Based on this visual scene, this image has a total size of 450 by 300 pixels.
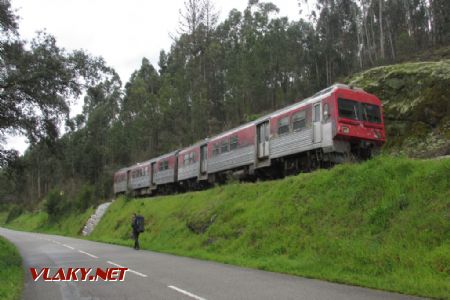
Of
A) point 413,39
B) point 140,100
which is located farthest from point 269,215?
point 140,100

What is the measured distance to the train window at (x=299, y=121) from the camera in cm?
1761

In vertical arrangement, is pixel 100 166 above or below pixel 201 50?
below

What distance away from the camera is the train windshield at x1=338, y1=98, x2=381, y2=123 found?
16366 millimetres

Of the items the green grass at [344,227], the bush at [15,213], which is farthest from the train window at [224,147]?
the bush at [15,213]

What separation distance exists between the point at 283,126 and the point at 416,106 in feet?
27.4

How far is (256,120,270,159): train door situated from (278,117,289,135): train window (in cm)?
103

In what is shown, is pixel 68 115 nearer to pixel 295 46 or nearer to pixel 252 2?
pixel 295 46

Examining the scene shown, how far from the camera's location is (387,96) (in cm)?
2525

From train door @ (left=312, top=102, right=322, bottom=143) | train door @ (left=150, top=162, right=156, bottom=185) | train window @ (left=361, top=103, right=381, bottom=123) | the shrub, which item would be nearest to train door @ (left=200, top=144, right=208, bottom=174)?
train door @ (left=150, top=162, right=156, bottom=185)

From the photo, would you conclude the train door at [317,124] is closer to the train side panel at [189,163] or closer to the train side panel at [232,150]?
the train side panel at [232,150]

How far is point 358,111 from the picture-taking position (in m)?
16.9

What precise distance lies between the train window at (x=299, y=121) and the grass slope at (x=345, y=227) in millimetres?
2629

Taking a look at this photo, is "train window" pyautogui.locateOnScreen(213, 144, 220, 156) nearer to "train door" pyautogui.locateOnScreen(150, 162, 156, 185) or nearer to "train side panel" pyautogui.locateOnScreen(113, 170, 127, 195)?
"train door" pyautogui.locateOnScreen(150, 162, 156, 185)

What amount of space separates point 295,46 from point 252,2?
9.34 metres
